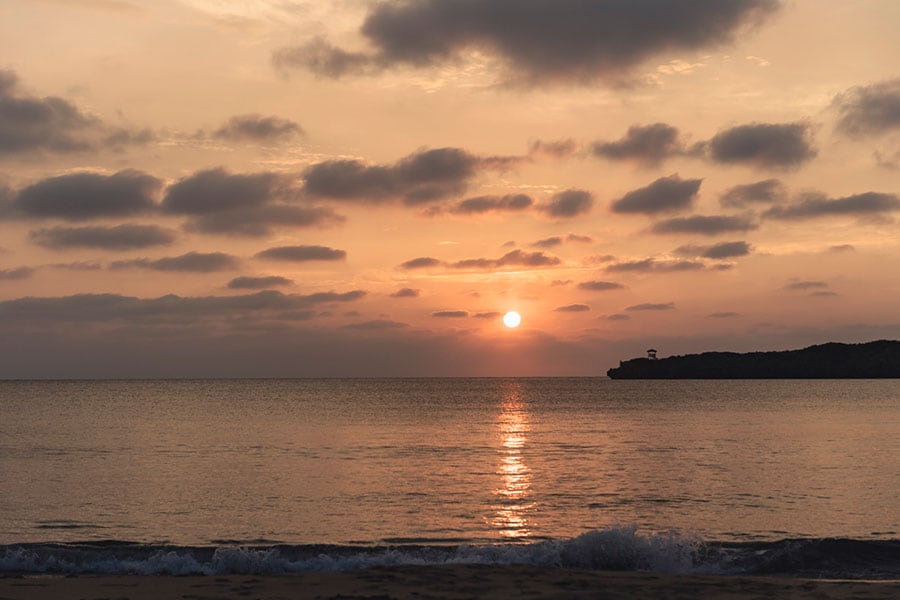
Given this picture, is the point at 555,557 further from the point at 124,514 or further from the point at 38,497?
the point at 38,497

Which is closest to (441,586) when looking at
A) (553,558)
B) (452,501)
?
(553,558)

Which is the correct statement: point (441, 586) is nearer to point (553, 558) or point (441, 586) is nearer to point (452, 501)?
point (553, 558)

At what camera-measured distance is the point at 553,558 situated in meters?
27.8

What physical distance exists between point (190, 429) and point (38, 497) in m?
53.3

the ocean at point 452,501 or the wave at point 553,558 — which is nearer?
the wave at point 553,558

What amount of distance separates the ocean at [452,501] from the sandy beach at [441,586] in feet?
10.7

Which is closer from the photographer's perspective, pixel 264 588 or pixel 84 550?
pixel 264 588

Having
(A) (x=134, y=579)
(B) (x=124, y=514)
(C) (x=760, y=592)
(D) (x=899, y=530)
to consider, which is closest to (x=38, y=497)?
(B) (x=124, y=514)

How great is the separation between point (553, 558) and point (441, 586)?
7012 millimetres

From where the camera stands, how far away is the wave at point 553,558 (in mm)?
26562

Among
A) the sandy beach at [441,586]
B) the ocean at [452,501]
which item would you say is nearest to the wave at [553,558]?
the ocean at [452,501]

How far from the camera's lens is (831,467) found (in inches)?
2205

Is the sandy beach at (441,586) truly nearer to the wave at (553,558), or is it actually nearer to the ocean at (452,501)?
the wave at (553,558)

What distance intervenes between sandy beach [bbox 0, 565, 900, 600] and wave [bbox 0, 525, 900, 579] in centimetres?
243
